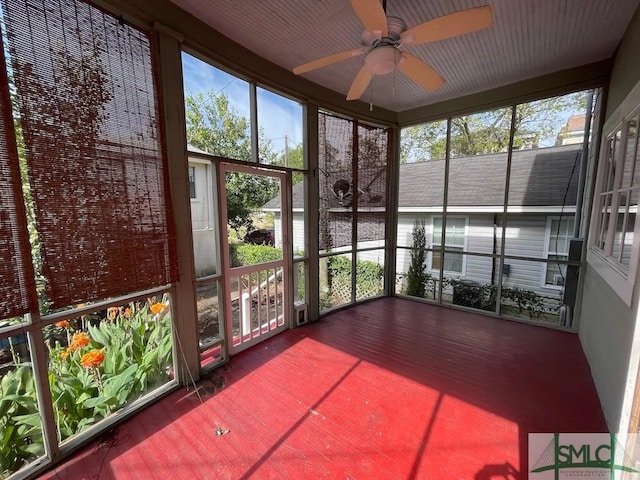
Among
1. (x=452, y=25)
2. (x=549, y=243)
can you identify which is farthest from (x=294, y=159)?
(x=549, y=243)

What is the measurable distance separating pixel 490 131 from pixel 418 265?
7.89ft

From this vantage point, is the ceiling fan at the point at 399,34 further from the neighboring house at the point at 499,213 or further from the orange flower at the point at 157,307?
the orange flower at the point at 157,307

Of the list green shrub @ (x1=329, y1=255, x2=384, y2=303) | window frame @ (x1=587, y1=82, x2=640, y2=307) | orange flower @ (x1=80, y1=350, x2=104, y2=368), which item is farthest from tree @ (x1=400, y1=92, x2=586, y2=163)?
orange flower @ (x1=80, y1=350, x2=104, y2=368)

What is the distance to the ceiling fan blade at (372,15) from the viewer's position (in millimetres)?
1428

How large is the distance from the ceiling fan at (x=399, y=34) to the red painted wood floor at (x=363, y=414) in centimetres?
261

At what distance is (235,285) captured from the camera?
3.05 m

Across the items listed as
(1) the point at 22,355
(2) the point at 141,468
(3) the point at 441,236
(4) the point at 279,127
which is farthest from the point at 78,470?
(3) the point at 441,236

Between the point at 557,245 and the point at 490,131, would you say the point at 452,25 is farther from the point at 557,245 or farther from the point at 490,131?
the point at 557,245

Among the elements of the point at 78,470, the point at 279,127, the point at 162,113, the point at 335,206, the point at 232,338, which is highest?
the point at 279,127

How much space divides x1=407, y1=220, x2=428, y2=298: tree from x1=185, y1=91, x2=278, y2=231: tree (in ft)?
9.27

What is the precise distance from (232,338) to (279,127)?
2.53 m

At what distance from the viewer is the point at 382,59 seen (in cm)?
180

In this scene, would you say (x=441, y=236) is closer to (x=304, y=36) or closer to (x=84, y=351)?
(x=304, y=36)

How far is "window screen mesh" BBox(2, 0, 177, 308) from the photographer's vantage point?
1.53 metres
